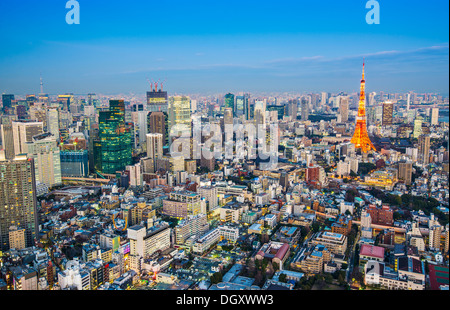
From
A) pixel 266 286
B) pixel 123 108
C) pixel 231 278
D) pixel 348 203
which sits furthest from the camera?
pixel 123 108

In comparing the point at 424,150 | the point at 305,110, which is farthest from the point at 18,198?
the point at 305,110

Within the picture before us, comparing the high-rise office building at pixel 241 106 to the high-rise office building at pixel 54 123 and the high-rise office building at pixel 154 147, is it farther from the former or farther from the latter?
the high-rise office building at pixel 54 123

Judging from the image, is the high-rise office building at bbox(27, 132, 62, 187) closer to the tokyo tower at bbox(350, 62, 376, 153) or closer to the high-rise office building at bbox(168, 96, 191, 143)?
the high-rise office building at bbox(168, 96, 191, 143)

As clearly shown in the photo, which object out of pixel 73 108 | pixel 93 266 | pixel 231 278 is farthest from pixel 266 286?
pixel 73 108

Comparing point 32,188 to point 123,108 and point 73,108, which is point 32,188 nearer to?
point 123,108

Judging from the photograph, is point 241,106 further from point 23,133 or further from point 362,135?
point 23,133

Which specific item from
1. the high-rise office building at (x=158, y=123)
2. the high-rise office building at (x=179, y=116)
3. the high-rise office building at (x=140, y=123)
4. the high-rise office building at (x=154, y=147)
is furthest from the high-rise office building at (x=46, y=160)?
the high-rise office building at (x=179, y=116)

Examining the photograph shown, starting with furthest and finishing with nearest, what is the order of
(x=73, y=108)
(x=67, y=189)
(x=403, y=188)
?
(x=73, y=108)
(x=67, y=189)
(x=403, y=188)
